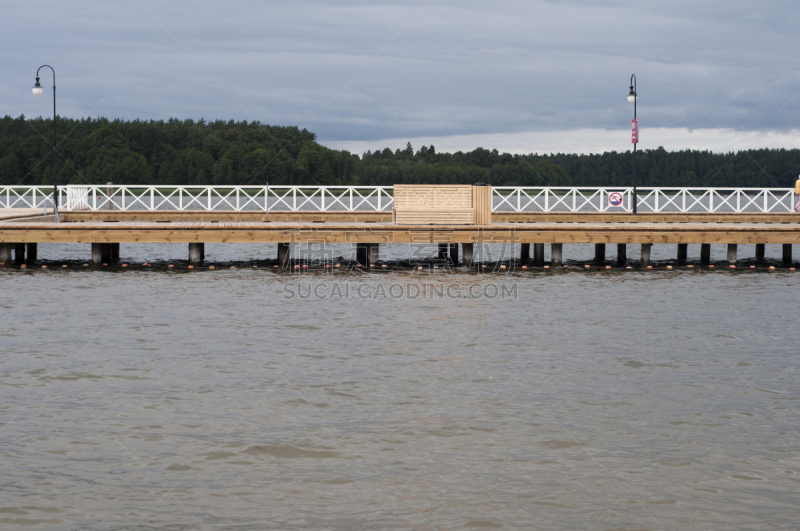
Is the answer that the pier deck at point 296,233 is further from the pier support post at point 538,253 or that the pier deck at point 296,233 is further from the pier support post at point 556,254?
the pier support post at point 538,253

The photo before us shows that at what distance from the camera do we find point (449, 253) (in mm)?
32000

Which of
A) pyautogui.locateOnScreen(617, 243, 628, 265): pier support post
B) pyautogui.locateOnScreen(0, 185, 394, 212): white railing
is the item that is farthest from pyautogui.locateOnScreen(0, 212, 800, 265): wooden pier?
pyautogui.locateOnScreen(617, 243, 628, 265): pier support post

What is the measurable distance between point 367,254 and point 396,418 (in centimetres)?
1852

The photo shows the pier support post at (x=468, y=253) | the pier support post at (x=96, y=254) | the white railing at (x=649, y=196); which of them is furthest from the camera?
the white railing at (x=649, y=196)

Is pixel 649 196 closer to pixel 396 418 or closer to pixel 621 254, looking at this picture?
pixel 621 254

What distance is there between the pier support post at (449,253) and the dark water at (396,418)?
12.3m

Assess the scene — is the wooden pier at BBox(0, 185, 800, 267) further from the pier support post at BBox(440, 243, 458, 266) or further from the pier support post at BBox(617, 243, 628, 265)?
the pier support post at BBox(617, 243, 628, 265)

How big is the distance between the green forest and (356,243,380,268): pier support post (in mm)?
65455

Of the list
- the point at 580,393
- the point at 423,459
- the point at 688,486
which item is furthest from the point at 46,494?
the point at 580,393

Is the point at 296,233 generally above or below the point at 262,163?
below

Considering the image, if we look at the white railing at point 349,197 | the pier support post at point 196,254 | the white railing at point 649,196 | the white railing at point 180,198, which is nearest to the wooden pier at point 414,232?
the pier support post at point 196,254

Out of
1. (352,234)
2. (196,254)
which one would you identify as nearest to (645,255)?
(352,234)

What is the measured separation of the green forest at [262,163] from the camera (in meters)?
100

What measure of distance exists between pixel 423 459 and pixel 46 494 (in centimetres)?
348
